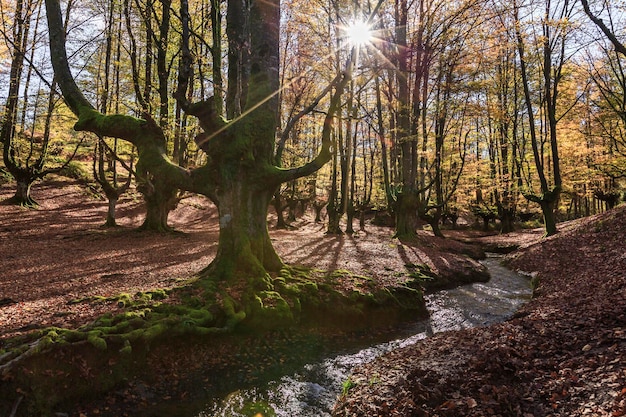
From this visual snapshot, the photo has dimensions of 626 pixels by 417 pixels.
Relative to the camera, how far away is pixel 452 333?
6422 mm

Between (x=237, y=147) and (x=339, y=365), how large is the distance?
4833 millimetres

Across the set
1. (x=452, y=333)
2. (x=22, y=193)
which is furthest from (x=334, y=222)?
(x=22, y=193)

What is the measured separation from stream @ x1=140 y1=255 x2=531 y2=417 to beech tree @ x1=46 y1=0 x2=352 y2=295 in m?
2.04

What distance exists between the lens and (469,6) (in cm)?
1329

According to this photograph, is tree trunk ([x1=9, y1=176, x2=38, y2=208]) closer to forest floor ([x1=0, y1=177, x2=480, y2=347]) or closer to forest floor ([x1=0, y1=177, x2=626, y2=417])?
forest floor ([x1=0, y1=177, x2=480, y2=347])

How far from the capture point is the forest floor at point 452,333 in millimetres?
3770

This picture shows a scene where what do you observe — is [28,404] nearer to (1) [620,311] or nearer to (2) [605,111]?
(1) [620,311]

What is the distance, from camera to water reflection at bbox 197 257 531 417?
457 cm

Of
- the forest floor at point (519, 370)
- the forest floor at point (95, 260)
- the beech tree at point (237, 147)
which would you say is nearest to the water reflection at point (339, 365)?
the forest floor at point (519, 370)

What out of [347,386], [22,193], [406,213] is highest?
[22,193]

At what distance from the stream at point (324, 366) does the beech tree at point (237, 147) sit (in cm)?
204

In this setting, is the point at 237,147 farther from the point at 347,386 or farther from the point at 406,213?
the point at 406,213

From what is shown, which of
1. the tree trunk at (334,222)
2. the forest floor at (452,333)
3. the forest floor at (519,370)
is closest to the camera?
the forest floor at (519,370)

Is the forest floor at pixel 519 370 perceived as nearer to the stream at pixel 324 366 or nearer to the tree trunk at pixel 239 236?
the stream at pixel 324 366
